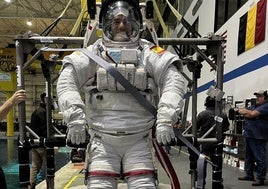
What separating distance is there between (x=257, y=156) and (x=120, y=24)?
4.30 meters

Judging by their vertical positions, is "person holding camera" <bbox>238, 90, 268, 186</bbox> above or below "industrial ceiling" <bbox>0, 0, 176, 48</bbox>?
below

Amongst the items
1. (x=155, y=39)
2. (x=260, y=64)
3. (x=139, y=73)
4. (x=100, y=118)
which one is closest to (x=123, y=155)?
(x=100, y=118)

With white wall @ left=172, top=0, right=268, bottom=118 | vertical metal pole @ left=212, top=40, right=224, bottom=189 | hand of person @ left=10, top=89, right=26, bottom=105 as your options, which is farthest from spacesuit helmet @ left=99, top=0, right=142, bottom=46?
white wall @ left=172, top=0, right=268, bottom=118

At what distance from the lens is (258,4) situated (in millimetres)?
7305

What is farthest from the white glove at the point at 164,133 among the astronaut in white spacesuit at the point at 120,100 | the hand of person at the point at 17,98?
the hand of person at the point at 17,98

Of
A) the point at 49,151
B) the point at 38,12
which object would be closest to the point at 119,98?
the point at 49,151

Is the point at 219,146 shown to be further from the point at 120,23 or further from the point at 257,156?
the point at 257,156

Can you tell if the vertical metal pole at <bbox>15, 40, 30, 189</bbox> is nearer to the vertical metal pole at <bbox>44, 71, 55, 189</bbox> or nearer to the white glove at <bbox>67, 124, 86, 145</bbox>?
the vertical metal pole at <bbox>44, 71, 55, 189</bbox>

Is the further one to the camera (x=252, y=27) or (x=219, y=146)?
(x=252, y=27)

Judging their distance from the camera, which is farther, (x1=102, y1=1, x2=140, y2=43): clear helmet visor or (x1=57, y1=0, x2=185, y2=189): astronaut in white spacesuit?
(x1=102, y1=1, x2=140, y2=43): clear helmet visor

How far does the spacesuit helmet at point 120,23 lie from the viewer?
2.43 meters

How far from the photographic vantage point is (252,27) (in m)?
7.59

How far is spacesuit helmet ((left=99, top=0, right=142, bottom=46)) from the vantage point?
7.98ft

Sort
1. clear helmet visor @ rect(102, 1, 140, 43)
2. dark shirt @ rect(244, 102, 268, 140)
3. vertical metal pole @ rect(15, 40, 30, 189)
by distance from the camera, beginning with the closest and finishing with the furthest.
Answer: clear helmet visor @ rect(102, 1, 140, 43)
vertical metal pole @ rect(15, 40, 30, 189)
dark shirt @ rect(244, 102, 268, 140)
